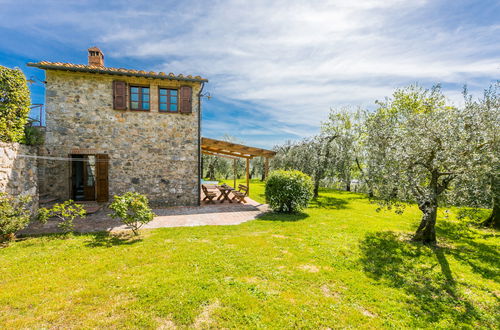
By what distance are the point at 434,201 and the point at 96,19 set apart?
40.8 feet

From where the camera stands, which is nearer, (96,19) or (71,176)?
(96,19)

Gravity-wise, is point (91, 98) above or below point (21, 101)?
above

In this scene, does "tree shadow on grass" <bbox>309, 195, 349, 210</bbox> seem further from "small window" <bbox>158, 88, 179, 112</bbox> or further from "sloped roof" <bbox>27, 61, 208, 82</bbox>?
"sloped roof" <bbox>27, 61, 208, 82</bbox>

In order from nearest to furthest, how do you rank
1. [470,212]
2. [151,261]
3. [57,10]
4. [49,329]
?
[49,329]
[151,261]
[470,212]
[57,10]

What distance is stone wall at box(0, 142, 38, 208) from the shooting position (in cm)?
598

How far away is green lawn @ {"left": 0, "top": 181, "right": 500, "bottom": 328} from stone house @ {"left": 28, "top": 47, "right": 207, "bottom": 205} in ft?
12.4

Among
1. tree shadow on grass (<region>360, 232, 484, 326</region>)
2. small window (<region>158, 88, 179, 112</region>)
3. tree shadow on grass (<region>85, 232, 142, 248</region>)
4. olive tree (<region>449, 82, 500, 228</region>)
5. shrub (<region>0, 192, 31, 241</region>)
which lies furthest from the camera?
small window (<region>158, 88, 179, 112</region>)

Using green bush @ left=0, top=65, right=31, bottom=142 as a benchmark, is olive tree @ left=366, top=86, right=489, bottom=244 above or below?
below

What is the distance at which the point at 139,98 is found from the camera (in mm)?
9523

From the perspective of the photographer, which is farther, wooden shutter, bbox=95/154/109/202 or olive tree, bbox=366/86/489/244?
wooden shutter, bbox=95/154/109/202

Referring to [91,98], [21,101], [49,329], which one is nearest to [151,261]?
[49,329]

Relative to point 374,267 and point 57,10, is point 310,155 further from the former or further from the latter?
point 57,10

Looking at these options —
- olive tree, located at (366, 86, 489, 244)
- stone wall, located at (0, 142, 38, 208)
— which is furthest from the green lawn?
stone wall, located at (0, 142, 38, 208)

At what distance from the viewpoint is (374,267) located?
4.75 metres
